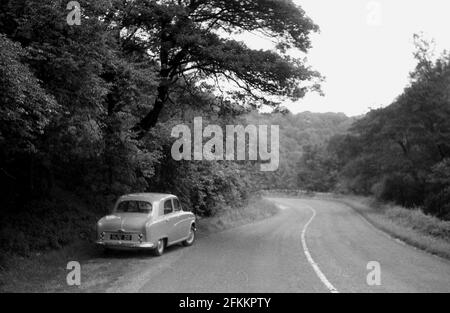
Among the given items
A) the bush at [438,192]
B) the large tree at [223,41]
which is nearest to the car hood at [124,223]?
the large tree at [223,41]

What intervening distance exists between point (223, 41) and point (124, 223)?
933cm

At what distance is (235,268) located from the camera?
35.8 feet

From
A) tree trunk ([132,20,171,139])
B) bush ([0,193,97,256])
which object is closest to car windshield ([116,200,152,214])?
bush ([0,193,97,256])

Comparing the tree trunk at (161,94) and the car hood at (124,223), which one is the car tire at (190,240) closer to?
the car hood at (124,223)

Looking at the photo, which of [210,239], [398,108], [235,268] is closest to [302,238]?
[210,239]

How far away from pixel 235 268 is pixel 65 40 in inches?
270

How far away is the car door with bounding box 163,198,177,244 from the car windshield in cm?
60

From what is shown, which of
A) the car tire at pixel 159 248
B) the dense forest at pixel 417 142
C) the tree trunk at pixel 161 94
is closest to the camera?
the car tire at pixel 159 248

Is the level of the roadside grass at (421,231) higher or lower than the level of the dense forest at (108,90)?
lower

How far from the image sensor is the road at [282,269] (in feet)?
29.0

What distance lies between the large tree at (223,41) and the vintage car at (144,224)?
4.27 meters

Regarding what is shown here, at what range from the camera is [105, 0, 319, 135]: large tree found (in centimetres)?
1681

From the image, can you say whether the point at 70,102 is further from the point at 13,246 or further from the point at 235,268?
the point at 235,268

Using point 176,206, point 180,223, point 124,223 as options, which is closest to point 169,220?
point 180,223
